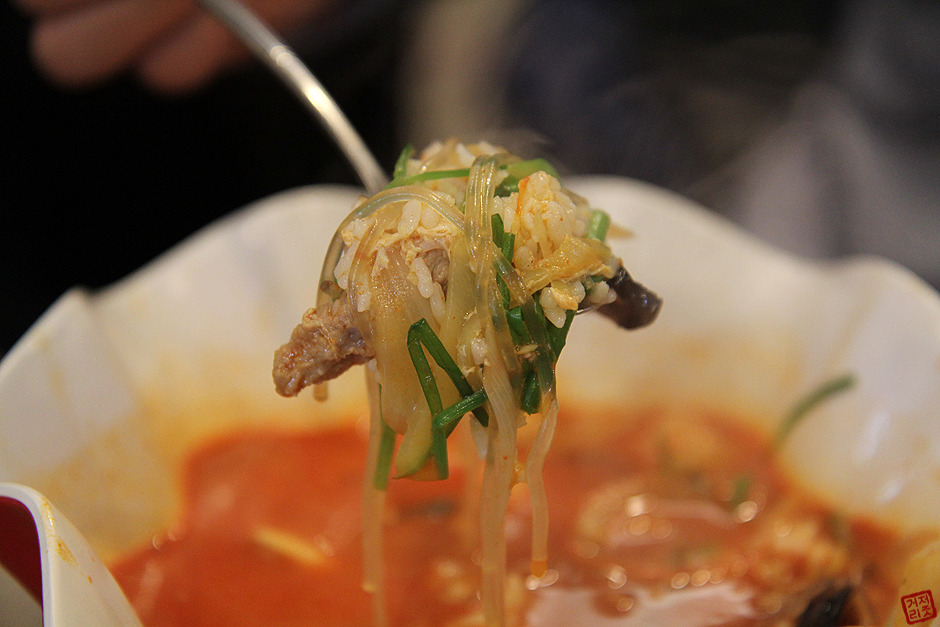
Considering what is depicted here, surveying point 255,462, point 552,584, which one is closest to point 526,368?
point 552,584

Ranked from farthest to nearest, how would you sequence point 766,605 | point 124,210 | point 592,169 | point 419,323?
point 592,169 < point 124,210 < point 766,605 < point 419,323

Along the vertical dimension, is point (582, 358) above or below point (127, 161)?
below

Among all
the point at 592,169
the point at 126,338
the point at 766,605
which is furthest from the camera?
the point at 592,169

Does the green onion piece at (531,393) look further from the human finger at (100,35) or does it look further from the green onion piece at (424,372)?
the human finger at (100,35)

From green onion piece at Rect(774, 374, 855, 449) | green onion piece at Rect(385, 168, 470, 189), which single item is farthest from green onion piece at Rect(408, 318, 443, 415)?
green onion piece at Rect(774, 374, 855, 449)

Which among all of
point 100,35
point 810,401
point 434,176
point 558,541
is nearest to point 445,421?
point 434,176

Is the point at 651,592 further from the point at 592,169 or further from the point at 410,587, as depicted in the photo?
the point at 592,169

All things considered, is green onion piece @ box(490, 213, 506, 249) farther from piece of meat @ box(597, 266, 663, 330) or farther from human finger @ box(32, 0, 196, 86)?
human finger @ box(32, 0, 196, 86)

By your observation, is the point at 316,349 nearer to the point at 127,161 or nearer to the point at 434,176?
the point at 434,176
